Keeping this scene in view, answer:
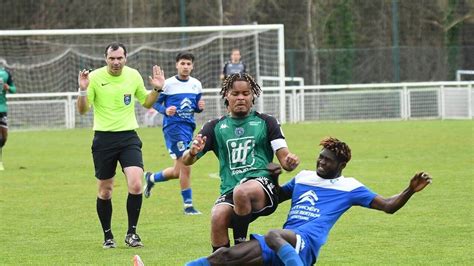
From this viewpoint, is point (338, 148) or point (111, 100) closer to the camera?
point (338, 148)

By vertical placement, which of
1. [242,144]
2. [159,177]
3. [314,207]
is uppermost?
[242,144]

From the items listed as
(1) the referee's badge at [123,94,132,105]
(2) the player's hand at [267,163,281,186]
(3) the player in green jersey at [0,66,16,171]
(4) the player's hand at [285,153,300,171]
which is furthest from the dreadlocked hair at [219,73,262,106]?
(3) the player in green jersey at [0,66,16,171]

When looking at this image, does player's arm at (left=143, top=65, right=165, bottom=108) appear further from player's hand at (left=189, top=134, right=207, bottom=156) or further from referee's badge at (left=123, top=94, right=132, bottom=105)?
player's hand at (left=189, top=134, right=207, bottom=156)

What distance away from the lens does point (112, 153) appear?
1068 cm

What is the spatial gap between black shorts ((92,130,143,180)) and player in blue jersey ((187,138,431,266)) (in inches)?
124

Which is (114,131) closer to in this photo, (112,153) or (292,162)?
(112,153)

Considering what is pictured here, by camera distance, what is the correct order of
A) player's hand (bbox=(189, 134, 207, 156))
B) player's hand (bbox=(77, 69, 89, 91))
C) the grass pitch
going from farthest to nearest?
player's hand (bbox=(77, 69, 89, 91)), the grass pitch, player's hand (bbox=(189, 134, 207, 156))

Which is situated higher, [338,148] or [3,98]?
[3,98]

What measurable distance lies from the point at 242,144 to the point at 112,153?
299cm

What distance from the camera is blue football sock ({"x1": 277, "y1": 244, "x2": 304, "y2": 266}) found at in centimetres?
699

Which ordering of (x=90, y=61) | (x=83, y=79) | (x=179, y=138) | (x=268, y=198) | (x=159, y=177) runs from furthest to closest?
(x=90, y=61) < (x=159, y=177) < (x=179, y=138) < (x=83, y=79) < (x=268, y=198)

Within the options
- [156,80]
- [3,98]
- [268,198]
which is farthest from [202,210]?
[3,98]

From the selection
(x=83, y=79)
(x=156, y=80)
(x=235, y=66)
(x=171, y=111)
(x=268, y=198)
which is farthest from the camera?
(x=235, y=66)

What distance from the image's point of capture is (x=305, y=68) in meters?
36.6
